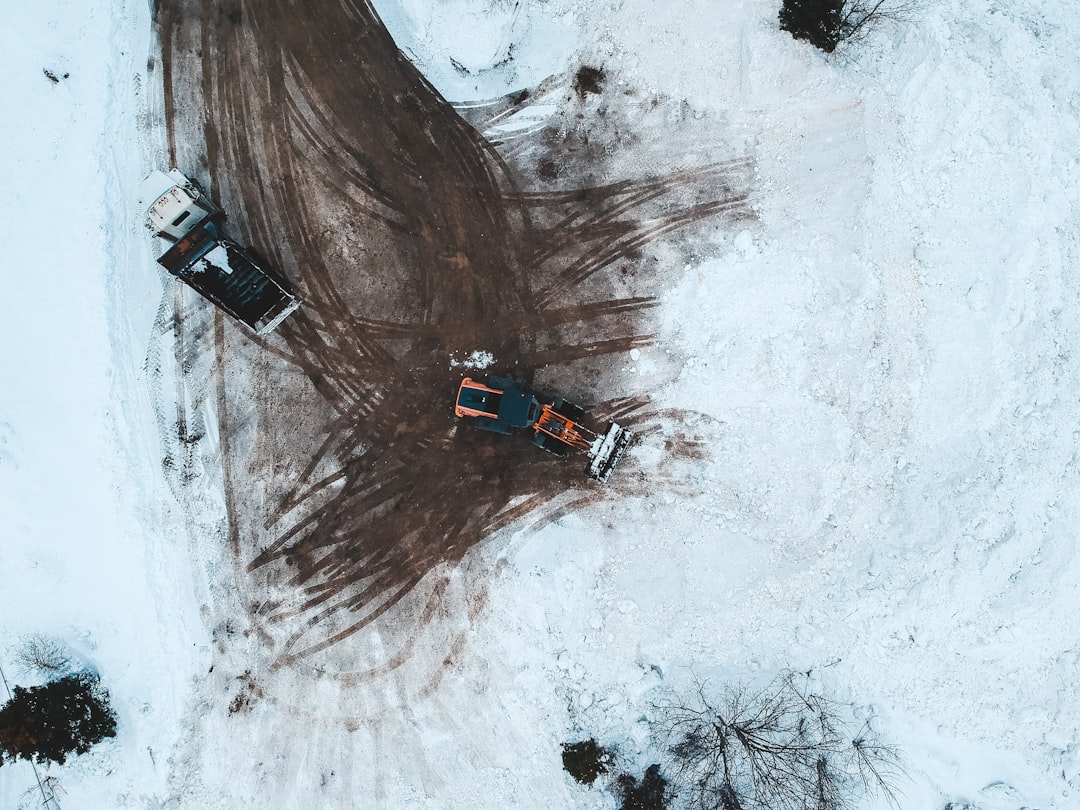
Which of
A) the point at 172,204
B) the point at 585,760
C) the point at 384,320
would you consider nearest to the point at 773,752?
the point at 585,760

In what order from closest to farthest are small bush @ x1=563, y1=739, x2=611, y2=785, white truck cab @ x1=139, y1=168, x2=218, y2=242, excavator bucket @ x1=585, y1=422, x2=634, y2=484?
small bush @ x1=563, y1=739, x2=611, y2=785 → white truck cab @ x1=139, y1=168, x2=218, y2=242 → excavator bucket @ x1=585, y1=422, x2=634, y2=484

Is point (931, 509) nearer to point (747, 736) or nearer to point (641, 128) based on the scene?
point (747, 736)

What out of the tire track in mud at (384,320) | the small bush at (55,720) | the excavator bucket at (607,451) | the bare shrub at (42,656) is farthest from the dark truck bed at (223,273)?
the small bush at (55,720)

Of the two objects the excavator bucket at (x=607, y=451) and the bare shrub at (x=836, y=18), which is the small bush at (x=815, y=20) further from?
the excavator bucket at (x=607, y=451)

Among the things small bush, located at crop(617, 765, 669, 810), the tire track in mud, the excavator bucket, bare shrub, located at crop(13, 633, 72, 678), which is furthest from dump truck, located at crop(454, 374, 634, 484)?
bare shrub, located at crop(13, 633, 72, 678)

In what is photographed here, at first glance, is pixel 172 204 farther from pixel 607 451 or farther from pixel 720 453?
pixel 720 453

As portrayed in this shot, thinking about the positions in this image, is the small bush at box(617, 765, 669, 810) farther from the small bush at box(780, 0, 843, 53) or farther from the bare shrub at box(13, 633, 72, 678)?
the small bush at box(780, 0, 843, 53)
